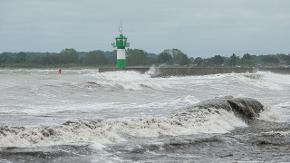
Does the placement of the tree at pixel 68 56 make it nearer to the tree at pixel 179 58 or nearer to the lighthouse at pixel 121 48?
the tree at pixel 179 58

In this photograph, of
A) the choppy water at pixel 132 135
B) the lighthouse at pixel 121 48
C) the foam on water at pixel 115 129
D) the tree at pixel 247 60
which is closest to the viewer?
the choppy water at pixel 132 135

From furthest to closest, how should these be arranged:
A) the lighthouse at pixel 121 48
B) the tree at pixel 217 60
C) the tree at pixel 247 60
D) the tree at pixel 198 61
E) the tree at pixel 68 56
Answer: the tree at pixel 68 56
the tree at pixel 217 60
the tree at pixel 247 60
the tree at pixel 198 61
the lighthouse at pixel 121 48

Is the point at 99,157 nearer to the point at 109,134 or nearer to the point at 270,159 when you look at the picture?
the point at 109,134

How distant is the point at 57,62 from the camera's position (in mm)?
107000

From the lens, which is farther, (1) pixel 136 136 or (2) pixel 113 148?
(1) pixel 136 136

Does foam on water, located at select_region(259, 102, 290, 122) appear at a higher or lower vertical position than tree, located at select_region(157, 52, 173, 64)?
lower

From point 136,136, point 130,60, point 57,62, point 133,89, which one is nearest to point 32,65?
point 57,62

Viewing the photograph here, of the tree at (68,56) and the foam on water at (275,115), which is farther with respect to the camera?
the tree at (68,56)

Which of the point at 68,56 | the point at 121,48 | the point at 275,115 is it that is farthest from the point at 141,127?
the point at 68,56

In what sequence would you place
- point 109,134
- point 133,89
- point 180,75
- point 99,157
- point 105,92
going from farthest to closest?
point 180,75
point 133,89
point 105,92
point 109,134
point 99,157

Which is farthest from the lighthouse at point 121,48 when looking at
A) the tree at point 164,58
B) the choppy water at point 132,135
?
the tree at point 164,58

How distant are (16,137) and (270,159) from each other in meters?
4.40

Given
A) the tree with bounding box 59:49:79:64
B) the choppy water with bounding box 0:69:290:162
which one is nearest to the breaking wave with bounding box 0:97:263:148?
the choppy water with bounding box 0:69:290:162

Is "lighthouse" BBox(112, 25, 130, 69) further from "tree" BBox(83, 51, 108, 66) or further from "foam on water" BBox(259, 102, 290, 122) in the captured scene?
"tree" BBox(83, 51, 108, 66)
